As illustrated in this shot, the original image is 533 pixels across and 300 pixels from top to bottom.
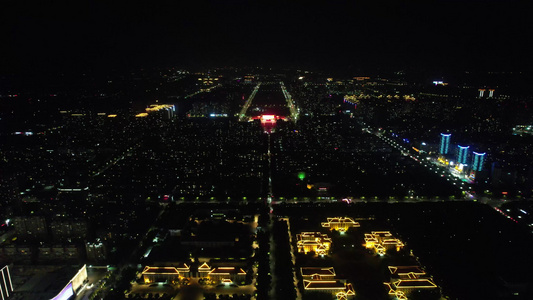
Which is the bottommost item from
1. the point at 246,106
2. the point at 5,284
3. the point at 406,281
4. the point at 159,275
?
the point at 159,275

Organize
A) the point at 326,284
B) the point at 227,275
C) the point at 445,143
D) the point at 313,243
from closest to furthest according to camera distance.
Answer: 1. the point at 326,284
2. the point at 227,275
3. the point at 313,243
4. the point at 445,143

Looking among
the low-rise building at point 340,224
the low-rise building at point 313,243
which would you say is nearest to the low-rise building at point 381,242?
the low-rise building at point 340,224

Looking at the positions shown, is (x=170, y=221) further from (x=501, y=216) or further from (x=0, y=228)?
(x=501, y=216)

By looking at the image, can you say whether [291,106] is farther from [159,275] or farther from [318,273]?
[159,275]

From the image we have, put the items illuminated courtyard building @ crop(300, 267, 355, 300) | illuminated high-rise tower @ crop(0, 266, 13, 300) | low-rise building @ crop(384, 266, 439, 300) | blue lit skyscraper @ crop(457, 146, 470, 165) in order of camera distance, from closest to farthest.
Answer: illuminated high-rise tower @ crop(0, 266, 13, 300), illuminated courtyard building @ crop(300, 267, 355, 300), low-rise building @ crop(384, 266, 439, 300), blue lit skyscraper @ crop(457, 146, 470, 165)

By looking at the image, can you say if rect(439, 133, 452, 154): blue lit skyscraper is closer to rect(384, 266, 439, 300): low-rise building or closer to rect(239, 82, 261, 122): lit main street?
rect(384, 266, 439, 300): low-rise building

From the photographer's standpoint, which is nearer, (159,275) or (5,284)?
(5,284)

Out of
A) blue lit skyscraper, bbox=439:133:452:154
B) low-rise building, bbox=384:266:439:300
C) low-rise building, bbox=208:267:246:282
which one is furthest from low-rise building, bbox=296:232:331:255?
blue lit skyscraper, bbox=439:133:452:154

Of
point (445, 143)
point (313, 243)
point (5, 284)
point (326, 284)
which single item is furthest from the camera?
point (445, 143)

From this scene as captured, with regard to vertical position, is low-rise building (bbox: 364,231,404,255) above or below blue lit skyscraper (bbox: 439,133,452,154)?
below

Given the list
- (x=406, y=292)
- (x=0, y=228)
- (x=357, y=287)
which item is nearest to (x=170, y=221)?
(x=0, y=228)

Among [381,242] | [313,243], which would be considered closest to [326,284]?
[313,243]

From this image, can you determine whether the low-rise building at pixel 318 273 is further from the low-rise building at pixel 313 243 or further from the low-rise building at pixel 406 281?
the low-rise building at pixel 406 281
